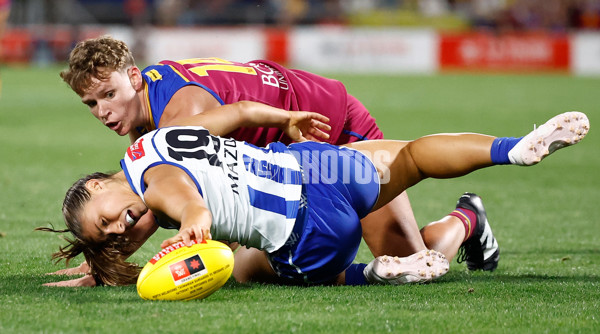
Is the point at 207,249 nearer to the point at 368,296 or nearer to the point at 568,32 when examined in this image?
the point at 368,296

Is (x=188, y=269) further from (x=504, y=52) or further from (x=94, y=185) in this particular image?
(x=504, y=52)

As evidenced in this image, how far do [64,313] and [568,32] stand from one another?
950 inches

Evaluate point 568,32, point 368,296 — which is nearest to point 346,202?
point 368,296

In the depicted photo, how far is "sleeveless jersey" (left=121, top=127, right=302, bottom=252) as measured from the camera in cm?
367

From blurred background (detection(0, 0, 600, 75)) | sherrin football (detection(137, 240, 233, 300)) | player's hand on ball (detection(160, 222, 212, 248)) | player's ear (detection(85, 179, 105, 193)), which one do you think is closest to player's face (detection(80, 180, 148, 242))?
player's ear (detection(85, 179, 105, 193))

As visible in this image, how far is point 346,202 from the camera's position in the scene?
393 centimetres

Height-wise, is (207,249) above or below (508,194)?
above

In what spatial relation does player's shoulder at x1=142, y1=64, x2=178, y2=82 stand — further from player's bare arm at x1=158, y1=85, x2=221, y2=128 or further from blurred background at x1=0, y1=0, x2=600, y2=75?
blurred background at x1=0, y1=0, x2=600, y2=75

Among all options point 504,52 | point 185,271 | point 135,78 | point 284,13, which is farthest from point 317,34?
point 185,271

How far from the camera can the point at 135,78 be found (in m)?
4.63

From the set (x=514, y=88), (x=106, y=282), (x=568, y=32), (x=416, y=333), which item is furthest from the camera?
(x=568, y=32)

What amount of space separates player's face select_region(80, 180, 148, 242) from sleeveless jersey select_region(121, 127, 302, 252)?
123 millimetres

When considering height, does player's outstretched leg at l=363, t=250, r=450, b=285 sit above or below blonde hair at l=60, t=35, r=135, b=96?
below

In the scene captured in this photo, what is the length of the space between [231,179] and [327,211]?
44 centimetres
